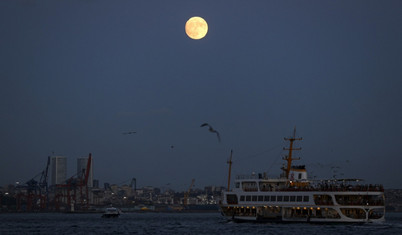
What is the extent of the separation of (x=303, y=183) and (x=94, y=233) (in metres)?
27.2

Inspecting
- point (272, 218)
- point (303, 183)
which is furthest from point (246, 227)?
point (303, 183)

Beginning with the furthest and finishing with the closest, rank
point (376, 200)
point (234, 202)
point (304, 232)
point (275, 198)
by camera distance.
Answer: point (234, 202) < point (275, 198) < point (376, 200) < point (304, 232)

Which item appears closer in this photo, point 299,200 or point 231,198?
point 299,200

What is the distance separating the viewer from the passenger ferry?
7619 cm

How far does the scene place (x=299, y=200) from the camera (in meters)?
80.2

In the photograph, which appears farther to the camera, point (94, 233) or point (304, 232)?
point (94, 233)

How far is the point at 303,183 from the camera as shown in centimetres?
8475

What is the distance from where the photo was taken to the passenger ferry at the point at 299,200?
7619 centimetres

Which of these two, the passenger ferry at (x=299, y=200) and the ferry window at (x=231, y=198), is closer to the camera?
the passenger ferry at (x=299, y=200)

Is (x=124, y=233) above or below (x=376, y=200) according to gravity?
below

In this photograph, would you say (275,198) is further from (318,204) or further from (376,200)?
(376,200)

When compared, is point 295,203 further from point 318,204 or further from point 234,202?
point 234,202

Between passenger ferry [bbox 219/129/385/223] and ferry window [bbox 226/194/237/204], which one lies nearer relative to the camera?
passenger ferry [bbox 219/129/385/223]

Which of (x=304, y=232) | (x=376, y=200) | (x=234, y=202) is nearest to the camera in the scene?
(x=304, y=232)
